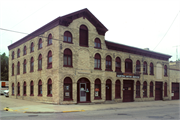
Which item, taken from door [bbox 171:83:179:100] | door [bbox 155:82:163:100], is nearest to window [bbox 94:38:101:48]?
door [bbox 155:82:163:100]

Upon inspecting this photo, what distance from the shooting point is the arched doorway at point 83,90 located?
2384 cm

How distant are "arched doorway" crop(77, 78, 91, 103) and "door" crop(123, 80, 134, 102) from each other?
746 centimetres

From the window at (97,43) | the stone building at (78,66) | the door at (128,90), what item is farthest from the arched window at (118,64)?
the window at (97,43)

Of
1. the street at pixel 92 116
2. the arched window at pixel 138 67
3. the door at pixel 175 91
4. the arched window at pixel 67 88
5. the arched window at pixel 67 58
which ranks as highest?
the arched window at pixel 67 58

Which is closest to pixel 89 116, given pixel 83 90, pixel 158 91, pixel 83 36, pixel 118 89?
pixel 83 90

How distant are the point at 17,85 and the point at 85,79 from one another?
1407cm

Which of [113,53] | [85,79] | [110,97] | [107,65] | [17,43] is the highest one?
[17,43]

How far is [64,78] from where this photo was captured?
22.5 metres

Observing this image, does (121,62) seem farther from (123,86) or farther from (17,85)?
(17,85)

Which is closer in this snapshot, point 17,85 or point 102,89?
point 102,89

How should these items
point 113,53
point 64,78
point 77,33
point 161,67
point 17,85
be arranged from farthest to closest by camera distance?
1. point 161,67
2. point 17,85
3. point 113,53
4. point 77,33
5. point 64,78

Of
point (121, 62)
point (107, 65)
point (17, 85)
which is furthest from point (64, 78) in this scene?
point (17, 85)

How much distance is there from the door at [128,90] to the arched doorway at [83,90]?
746 cm

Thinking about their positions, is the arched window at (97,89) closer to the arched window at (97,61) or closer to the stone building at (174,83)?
the arched window at (97,61)
